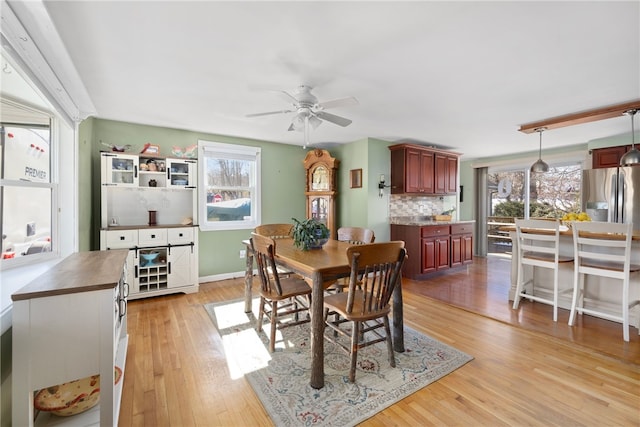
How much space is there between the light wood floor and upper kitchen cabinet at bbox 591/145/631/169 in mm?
2993

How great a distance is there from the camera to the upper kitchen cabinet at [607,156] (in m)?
4.33

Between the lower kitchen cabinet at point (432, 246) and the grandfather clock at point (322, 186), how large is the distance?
3.79ft

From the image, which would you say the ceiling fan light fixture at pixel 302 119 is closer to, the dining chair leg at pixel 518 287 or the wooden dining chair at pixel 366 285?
the wooden dining chair at pixel 366 285

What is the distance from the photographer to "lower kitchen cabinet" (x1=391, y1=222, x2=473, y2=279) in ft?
14.8

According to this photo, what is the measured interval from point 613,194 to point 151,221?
22.2 feet

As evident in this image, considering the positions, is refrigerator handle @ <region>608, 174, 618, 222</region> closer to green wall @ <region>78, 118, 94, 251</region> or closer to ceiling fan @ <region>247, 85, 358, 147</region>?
ceiling fan @ <region>247, 85, 358, 147</region>

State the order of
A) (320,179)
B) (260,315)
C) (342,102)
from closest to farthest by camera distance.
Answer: (342,102), (260,315), (320,179)

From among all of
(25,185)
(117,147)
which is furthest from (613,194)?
(117,147)

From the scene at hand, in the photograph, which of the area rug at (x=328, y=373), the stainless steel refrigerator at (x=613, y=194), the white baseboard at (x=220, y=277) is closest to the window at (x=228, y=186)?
the white baseboard at (x=220, y=277)

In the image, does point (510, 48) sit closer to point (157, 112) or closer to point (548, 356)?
point (548, 356)

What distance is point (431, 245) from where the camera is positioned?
4625 millimetres

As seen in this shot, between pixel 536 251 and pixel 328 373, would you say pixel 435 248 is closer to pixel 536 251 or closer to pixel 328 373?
pixel 536 251

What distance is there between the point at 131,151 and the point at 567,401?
498 centimetres

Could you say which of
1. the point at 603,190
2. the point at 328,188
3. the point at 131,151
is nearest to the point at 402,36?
the point at 328,188
